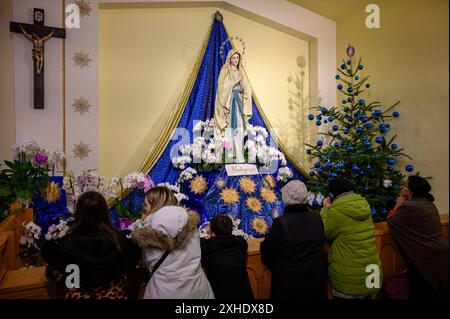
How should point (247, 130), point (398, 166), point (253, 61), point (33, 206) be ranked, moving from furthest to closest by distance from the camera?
1. point (253, 61)
2. point (247, 130)
3. point (398, 166)
4. point (33, 206)

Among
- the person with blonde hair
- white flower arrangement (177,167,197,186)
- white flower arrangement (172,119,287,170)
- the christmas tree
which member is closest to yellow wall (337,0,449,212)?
the christmas tree

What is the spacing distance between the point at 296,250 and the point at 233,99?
3.03 m

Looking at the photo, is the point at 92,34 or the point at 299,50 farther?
the point at 299,50

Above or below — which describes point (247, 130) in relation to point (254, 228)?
above

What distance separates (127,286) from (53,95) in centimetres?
294

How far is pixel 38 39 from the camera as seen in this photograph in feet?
12.8

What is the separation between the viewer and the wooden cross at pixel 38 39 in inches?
152

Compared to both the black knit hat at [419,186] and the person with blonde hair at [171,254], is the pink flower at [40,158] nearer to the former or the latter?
the person with blonde hair at [171,254]

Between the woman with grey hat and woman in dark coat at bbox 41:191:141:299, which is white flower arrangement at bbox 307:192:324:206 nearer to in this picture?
the woman with grey hat

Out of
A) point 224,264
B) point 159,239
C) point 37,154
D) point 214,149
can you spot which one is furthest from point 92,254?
point 214,149

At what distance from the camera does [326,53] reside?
5793mm

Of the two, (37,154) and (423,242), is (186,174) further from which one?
(423,242)
